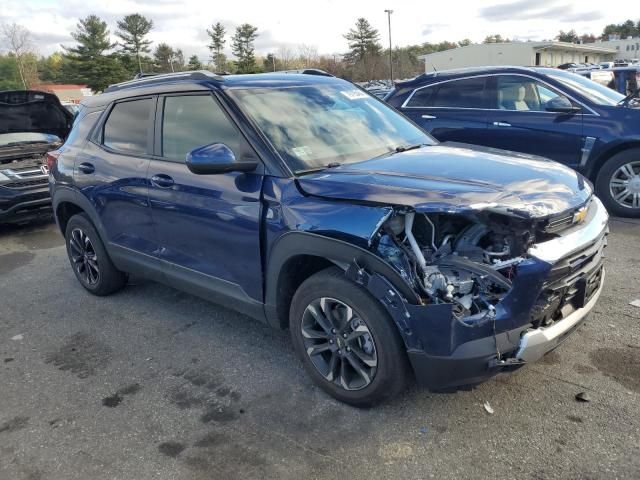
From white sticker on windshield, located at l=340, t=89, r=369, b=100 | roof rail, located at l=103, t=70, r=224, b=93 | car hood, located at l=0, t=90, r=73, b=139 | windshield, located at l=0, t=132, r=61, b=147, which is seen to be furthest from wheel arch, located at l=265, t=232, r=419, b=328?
car hood, located at l=0, t=90, r=73, b=139

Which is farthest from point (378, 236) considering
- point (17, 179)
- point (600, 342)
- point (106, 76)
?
point (106, 76)

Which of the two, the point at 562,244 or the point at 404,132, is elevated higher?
the point at 404,132

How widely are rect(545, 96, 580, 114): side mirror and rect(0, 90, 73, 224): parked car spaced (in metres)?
6.96

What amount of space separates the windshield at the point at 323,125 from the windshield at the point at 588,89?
11.9 ft

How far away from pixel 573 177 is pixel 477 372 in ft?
4.77

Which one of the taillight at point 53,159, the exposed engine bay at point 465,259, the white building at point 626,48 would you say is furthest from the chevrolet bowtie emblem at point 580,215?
the white building at point 626,48

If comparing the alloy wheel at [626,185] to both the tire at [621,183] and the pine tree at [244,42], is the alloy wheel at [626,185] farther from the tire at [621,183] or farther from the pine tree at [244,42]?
the pine tree at [244,42]

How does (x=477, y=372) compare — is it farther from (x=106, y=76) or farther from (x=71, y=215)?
(x=106, y=76)

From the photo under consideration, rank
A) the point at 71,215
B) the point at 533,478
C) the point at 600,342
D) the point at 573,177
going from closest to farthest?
the point at 533,478 → the point at 573,177 → the point at 600,342 → the point at 71,215

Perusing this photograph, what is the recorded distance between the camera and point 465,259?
264cm

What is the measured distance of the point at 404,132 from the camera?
404 centimetres

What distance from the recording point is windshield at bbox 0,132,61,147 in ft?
26.8

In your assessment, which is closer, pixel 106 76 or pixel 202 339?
pixel 202 339

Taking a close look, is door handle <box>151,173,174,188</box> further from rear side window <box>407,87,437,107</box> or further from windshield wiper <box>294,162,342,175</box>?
rear side window <box>407,87,437,107</box>
